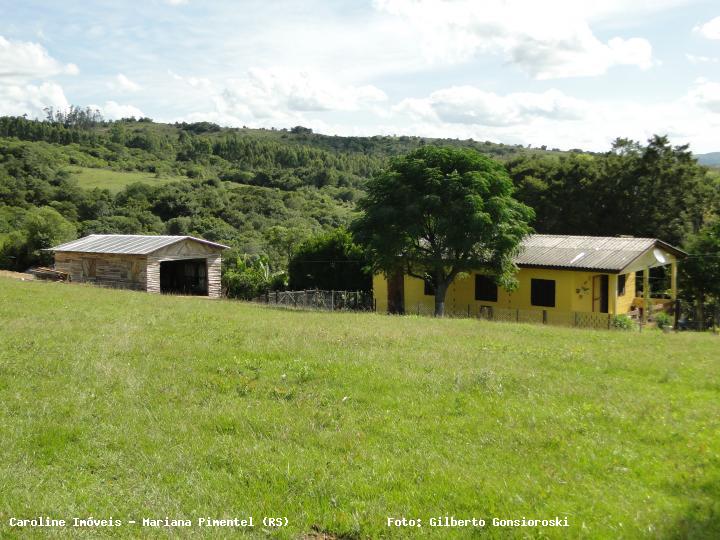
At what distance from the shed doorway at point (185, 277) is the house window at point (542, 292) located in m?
21.8

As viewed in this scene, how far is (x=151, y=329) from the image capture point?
1745 cm

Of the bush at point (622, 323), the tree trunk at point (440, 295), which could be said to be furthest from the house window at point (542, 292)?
the tree trunk at point (440, 295)

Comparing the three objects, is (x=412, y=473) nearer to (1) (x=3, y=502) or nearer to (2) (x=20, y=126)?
(1) (x=3, y=502)

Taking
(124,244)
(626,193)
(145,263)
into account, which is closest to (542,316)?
(626,193)

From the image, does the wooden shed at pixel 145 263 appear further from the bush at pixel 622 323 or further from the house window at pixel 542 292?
the bush at pixel 622 323

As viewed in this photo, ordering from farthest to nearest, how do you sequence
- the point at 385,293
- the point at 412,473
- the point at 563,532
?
the point at 385,293 < the point at 412,473 < the point at 563,532

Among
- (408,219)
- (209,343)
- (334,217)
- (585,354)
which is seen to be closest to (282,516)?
(209,343)

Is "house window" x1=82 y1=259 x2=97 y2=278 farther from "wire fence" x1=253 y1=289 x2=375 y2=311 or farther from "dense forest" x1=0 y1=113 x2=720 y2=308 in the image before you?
A: "wire fence" x1=253 y1=289 x2=375 y2=311

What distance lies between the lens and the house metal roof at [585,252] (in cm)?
2853

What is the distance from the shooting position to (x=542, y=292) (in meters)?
30.3

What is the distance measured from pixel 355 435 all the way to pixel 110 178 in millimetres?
93798

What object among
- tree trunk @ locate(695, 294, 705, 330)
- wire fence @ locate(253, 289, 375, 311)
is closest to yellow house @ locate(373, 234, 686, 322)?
tree trunk @ locate(695, 294, 705, 330)

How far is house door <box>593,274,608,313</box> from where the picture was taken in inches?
1171

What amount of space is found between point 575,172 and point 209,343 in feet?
122
